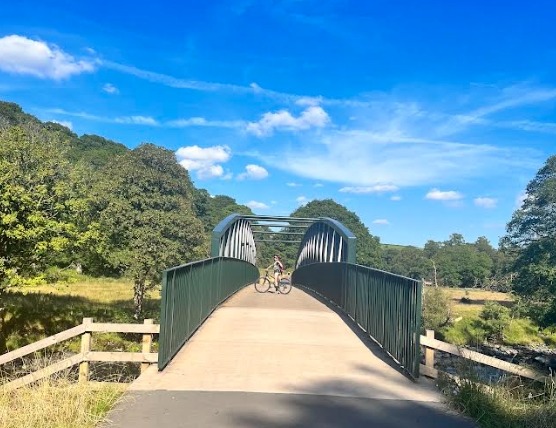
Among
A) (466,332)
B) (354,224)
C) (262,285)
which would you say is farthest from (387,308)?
(354,224)

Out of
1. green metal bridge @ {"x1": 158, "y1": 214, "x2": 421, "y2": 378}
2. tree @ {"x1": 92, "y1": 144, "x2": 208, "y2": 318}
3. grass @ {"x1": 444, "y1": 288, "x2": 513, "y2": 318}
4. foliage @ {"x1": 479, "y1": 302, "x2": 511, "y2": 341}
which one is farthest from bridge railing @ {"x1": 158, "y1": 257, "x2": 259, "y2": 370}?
grass @ {"x1": 444, "y1": 288, "x2": 513, "y2": 318}

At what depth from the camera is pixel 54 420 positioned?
14.5ft

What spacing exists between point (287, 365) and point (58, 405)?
3.08 m

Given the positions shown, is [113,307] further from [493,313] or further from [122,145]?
[122,145]

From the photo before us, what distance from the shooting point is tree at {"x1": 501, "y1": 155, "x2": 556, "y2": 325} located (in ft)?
107

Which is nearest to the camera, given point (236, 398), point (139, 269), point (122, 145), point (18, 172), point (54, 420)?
point (54, 420)

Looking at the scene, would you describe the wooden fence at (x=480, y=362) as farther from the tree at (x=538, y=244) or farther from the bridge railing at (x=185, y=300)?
the tree at (x=538, y=244)

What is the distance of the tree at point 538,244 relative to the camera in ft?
107

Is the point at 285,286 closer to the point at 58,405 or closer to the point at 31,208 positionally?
the point at 31,208

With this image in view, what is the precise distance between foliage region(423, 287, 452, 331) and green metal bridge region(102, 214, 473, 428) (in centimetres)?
3532

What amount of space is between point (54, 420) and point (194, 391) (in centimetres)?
158

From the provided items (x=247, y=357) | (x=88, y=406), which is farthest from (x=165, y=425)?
(x=247, y=357)

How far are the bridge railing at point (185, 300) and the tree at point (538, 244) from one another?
24218 millimetres

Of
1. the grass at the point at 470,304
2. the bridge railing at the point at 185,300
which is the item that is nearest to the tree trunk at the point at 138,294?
the bridge railing at the point at 185,300
